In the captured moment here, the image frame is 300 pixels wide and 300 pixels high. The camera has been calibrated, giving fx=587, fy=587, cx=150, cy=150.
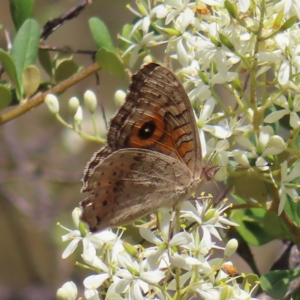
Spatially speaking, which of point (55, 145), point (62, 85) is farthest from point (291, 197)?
point (55, 145)

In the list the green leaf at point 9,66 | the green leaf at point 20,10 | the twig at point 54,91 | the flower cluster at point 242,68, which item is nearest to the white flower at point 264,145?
the flower cluster at point 242,68

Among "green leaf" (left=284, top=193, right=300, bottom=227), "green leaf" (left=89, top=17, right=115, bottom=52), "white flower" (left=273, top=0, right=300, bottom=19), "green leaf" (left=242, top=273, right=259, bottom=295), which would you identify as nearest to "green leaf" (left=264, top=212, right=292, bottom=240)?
"green leaf" (left=284, top=193, right=300, bottom=227)

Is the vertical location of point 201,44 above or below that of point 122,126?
above

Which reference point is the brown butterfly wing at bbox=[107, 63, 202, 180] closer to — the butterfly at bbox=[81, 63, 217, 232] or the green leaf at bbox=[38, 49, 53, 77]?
→ the butterfly at bbox=[81, 63, 217, 232]

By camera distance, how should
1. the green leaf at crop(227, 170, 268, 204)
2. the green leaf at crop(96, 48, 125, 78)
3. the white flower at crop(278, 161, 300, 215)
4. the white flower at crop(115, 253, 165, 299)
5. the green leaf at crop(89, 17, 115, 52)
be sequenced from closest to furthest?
1. the white flower at crop(115, 253, 165, 299)
2. the white flower at crop(278, 161, 300, 215)
3. the green leaf at crop(227, 170, 268, 204)
4. the green leaf at crop(96, 48, 125, 78)
5. the green leaf at crop(89, 17, 115, 52)

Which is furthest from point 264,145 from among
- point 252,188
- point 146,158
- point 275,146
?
point 146,158

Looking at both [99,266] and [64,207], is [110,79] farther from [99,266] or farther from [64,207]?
[99,266]
